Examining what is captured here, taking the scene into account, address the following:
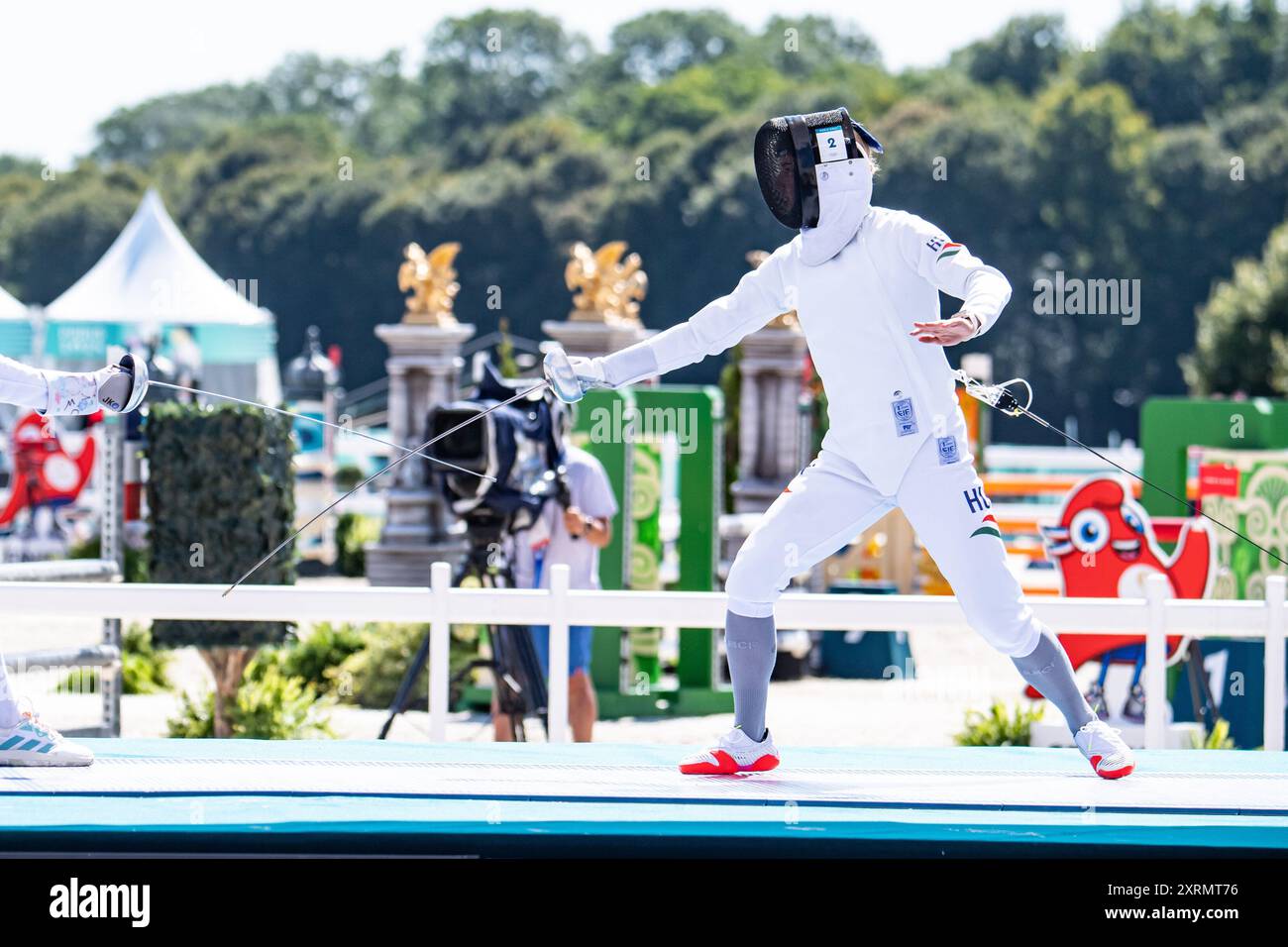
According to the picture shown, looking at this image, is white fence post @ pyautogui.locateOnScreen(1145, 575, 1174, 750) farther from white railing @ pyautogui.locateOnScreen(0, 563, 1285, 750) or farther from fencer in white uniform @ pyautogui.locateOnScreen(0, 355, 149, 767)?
fencer in white uniform @ pyautogui.locateOnScreen(0, 355, 149, 767)

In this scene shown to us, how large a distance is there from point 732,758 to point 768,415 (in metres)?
12.3

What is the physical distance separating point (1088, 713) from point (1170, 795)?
1.41 ft

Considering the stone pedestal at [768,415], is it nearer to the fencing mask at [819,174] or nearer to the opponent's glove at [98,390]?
the fencing mask at [819,174]

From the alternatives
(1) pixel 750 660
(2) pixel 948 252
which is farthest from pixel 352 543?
(2) pixel 948 252

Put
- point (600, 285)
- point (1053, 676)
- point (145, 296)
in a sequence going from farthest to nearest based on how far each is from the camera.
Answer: point (145, 296) < point (600, 285) < point (1053, 676)

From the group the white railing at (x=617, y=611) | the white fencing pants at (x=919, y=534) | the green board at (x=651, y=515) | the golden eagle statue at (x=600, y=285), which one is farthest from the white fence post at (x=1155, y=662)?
the golden eagle statue at (x=600, y=285)

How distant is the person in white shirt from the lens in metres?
8.65

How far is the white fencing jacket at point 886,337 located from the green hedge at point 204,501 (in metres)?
4.71

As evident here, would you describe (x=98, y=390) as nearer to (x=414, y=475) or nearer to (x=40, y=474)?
(x=414, y=475)

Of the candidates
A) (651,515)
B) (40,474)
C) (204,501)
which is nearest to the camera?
(204,501)

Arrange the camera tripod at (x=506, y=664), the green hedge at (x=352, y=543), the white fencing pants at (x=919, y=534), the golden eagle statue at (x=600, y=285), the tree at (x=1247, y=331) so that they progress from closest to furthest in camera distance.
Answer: the white fencing pants at (x=919, y=534), the camera tripod at (x=506, y=664), the golden eagle statue at (x=600, y=285), the green hedge at (x=352, y=543), the tree at (x=1247, y=331)

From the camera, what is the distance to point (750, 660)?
17.4 ft

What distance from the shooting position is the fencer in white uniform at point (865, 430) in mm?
5133
